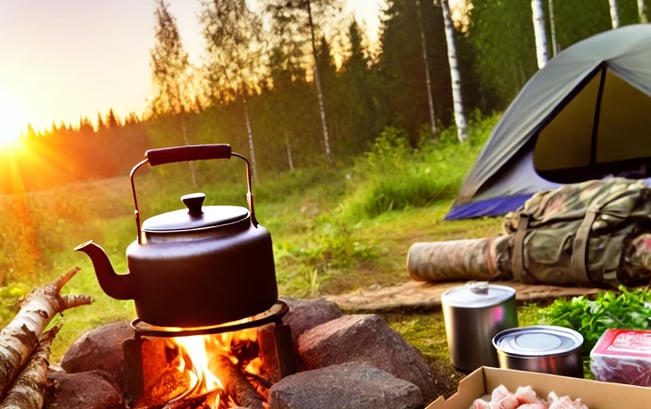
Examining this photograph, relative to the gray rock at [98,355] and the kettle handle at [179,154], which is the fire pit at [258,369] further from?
the kettle handle at [179,154]

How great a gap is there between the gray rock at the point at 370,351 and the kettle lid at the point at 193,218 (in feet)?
2.26

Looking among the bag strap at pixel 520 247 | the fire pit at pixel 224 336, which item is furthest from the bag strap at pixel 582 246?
the fire pit at pixel 224 336

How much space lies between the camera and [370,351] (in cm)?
252

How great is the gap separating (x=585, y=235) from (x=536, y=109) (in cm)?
262

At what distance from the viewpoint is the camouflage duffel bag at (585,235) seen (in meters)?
3.50

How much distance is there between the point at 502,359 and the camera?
2.22m

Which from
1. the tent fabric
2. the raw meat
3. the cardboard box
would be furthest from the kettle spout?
the tent fabric

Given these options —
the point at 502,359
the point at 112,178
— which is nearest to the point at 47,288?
the point at 502,359

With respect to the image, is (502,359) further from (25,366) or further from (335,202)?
(335,202)

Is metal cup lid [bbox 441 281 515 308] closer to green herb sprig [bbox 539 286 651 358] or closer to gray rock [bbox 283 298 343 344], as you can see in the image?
green herb sprig [bbox 539 286 651 358]

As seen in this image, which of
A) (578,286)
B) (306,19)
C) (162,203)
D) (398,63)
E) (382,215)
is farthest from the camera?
(398,63)

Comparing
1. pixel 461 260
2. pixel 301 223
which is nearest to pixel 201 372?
pixel 461 260

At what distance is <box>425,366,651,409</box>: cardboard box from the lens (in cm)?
179

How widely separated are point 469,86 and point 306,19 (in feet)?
18.7
